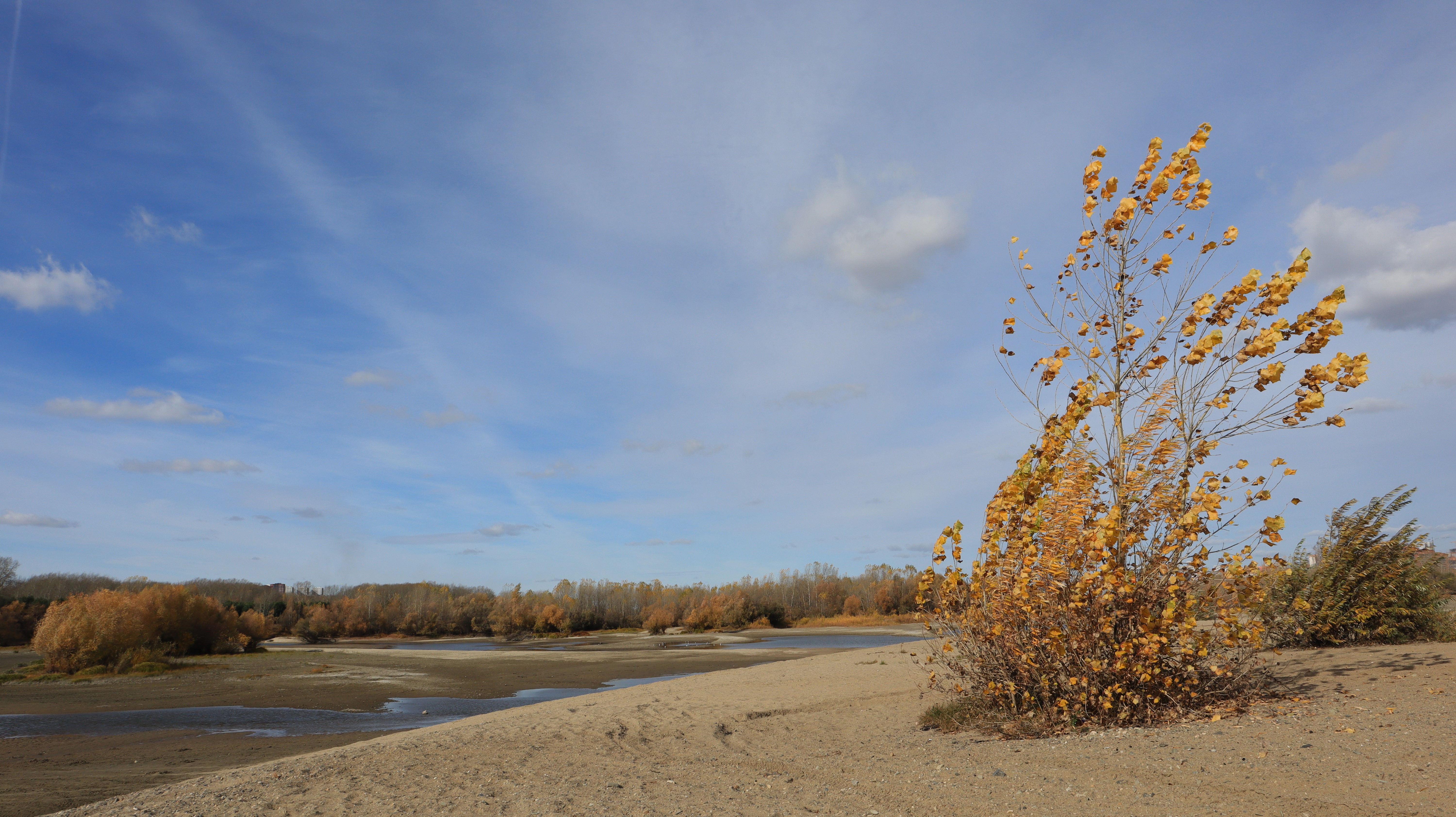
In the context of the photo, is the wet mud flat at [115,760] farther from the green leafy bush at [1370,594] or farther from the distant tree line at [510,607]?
the distant tree line at [510,607]

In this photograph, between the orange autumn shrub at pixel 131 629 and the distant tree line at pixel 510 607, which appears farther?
the distant tree line at pixel 510 607

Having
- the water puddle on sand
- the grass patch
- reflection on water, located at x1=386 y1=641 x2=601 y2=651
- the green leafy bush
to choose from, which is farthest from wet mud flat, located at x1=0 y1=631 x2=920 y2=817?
the green leafy bush

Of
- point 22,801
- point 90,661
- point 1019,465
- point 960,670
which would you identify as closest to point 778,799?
point 960,670

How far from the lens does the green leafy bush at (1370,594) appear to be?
10305 millimetres

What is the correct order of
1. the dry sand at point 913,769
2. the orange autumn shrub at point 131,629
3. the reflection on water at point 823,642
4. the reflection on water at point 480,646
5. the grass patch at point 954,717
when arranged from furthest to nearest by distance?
the reflection on water at point 480,646 < the reflection on water at point 823,642 < the orange autumn shrub at point 131,629 < the grass patch at point 954,717 < the dry sand at point 913,769

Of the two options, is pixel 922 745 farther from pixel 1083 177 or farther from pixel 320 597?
pixel 320 597

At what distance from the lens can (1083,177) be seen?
7.52 meters

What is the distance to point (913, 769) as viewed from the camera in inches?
262

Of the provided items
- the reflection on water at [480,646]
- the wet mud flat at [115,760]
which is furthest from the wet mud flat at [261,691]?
the reflection on water at [480,646]

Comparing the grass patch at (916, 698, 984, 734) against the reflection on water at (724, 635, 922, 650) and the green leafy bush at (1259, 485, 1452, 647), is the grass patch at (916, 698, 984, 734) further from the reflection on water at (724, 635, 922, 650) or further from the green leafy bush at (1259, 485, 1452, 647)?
the reflection on water at (724, 635, 922, 650)

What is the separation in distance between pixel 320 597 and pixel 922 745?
3704 inches

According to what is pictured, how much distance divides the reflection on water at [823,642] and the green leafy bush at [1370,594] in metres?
23.2

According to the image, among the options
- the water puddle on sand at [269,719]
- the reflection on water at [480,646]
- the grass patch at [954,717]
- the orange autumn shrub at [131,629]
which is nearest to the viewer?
the grass patch at [954,717]

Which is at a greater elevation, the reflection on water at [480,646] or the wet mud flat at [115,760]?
the wet mud flat at [115,760]
